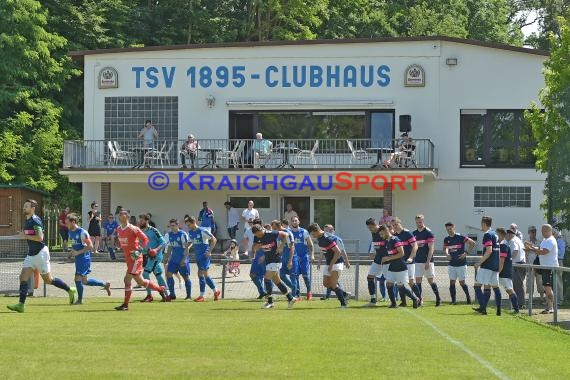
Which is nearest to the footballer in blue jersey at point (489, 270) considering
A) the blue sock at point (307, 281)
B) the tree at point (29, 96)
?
the blue sock at point (307, 281)

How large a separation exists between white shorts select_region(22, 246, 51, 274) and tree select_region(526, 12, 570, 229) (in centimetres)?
1224

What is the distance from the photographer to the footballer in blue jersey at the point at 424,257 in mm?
24938

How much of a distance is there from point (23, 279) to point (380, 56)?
23.2 metres

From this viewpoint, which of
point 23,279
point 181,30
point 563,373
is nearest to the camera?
point 563,373

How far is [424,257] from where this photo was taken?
25.0 meters

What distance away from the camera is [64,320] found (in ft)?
63.5

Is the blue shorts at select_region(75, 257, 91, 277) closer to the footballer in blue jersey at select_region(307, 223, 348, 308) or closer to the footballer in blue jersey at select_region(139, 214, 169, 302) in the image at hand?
the footballer in blue jersey at select_region(139, 214, 169, 302)

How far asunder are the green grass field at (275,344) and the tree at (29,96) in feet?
83.0

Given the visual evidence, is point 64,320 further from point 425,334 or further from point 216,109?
point 216,109

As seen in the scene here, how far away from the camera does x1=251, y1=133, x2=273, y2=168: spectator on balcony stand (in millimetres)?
41281

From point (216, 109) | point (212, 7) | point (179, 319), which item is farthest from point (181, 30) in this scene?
point (179, 319)

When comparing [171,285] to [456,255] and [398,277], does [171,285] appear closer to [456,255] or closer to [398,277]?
[398,277]

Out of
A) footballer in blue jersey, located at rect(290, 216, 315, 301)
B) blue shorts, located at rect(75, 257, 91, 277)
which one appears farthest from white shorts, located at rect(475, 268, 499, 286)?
blue shorts, located at rect(75, 257, 91, 277)

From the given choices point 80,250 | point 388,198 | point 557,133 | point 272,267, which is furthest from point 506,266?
point 388,198
